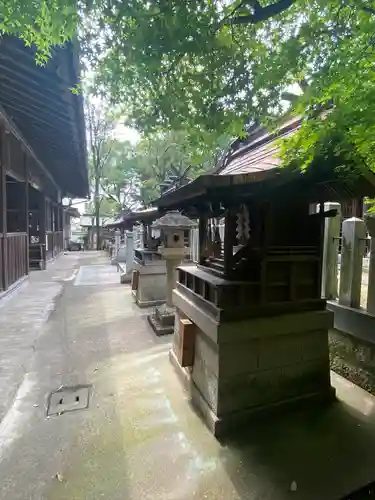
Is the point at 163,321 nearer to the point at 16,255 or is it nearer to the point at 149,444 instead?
the point at 149,444

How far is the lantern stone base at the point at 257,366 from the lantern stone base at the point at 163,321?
2.31 m

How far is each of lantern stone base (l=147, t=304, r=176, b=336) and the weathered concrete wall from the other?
9.29ft

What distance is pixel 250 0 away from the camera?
1991 millimetres

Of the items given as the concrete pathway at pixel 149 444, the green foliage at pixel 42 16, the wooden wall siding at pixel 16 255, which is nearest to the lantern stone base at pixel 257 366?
the concrete pathway at pixel 149 444

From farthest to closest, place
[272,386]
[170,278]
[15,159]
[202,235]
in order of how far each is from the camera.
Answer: [15,159]
[170,278]
[202,235]
[272,386]

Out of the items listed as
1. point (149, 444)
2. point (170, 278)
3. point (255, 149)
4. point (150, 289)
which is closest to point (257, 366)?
point (149, 444)

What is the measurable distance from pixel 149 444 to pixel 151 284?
5059mm

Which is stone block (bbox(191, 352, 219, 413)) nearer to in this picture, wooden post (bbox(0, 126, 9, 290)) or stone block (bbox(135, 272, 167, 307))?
stone block (bbox(135, 272, 167, 307))

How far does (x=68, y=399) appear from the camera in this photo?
3.42m

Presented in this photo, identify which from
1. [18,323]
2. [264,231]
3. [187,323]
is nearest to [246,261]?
[264,231]

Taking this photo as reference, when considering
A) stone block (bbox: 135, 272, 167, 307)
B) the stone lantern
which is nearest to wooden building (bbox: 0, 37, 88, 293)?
the stone lantern

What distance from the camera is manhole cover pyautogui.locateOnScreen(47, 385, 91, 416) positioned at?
3215mm

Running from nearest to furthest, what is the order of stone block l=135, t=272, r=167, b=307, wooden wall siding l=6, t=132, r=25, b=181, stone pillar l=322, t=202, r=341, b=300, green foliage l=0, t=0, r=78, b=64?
green foliage l=0, t=0, r=78, b=64
stone pillar l=322, t=202, r=341, b=300
stone block l=135, t=272, r=167, b=307
wooden wall siding l=6, t=132, r=25, b=181

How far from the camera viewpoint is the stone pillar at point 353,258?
10.7ft
